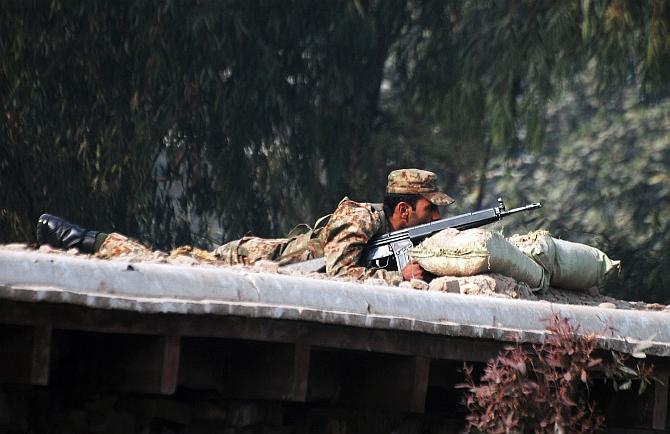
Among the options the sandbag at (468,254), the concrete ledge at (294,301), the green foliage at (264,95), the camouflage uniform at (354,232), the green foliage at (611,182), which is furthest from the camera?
the green foliage at (611,182)

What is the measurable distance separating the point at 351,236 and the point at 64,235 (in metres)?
1.86

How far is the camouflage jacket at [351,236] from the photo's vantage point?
905 cm

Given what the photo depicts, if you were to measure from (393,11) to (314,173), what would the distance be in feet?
7.07

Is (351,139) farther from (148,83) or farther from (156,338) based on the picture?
(156,338)

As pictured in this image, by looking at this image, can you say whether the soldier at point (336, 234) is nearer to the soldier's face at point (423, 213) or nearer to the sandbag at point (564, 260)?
the soldier's face at point (423, 213)

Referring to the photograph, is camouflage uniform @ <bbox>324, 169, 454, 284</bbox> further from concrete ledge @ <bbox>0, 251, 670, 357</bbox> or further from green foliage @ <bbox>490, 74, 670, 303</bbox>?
green foliage @ <bbox>490, 74, 670, 303</bbox>

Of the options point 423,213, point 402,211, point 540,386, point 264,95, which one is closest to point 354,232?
point 402,211

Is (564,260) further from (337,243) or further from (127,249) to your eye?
(127,249)

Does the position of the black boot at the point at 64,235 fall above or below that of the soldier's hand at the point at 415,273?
above

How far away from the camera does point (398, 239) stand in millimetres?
9430

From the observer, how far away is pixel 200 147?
1841 centimetres

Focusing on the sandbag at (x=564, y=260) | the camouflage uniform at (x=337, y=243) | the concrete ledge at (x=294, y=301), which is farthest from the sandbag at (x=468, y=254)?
the concrete ledge at (x=294, y=301)

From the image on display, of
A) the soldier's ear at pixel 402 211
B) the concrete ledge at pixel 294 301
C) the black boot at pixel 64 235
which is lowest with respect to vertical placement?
the concrete ledge at pixel 294 301

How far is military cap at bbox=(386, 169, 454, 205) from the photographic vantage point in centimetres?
1012
